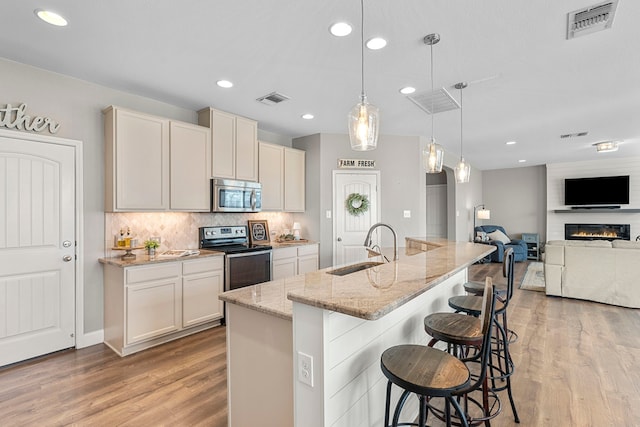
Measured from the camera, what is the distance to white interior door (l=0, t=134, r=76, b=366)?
9.07 ft

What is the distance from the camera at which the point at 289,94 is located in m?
3.60

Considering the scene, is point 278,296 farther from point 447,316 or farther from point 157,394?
point 157,394

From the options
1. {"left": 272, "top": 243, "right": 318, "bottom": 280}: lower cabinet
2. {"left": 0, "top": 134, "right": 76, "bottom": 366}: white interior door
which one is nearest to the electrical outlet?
{"left": 0, "top": 134, "right": 76, "bottom": 366}: white interior door

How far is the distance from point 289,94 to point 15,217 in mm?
2849

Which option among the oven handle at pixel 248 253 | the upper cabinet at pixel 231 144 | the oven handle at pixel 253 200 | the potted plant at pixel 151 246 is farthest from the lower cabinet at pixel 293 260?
the potted plant at pixel 151 246

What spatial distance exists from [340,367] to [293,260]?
11.1 ft

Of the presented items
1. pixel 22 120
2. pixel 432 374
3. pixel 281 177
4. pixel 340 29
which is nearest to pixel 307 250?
pixel 281 177

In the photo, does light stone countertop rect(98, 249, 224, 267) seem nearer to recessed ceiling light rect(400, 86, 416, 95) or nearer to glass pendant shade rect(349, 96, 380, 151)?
glass pendant shade rect(349, 96, 380, 151)

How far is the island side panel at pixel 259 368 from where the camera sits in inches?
60.7

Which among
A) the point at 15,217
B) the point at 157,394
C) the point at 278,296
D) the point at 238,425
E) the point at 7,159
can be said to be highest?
the point at 7,159

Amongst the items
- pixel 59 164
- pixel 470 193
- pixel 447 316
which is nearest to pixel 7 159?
pixel 59 164

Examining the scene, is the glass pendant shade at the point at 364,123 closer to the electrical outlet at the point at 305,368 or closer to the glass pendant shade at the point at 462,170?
the electrical outlet at the point at 305,368

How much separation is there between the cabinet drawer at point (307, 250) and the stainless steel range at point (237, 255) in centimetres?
69

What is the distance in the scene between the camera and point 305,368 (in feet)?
4.38
